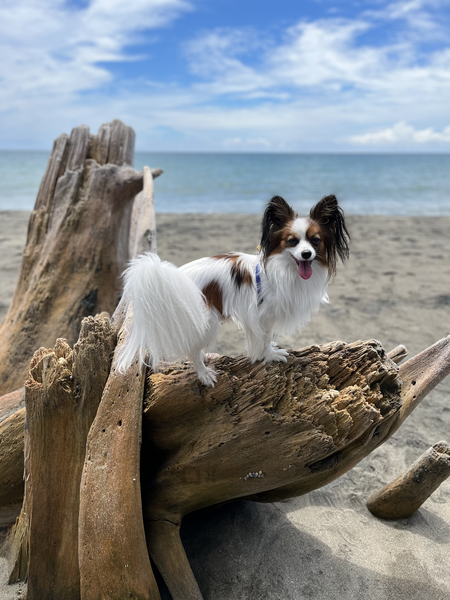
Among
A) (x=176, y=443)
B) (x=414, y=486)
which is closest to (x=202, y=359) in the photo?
(x=176, y=443)

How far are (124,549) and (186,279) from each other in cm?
119

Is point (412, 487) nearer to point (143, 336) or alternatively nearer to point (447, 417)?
point (447, 417)

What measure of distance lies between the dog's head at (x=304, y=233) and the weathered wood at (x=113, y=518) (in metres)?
1.04

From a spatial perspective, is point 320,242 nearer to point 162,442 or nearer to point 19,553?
point 162,442

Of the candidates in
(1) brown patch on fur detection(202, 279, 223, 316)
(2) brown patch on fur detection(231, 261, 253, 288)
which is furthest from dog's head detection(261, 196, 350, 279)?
(1) brown patch on fur detection(202, 279, 223, 316)

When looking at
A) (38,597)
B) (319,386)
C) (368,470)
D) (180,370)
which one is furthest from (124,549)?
(368,470)

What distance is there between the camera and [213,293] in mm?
2326

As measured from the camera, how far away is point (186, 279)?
6.93ft

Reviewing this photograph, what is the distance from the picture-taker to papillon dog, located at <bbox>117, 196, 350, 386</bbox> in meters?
2.07

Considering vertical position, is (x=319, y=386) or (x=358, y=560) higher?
(x=319, y=386)

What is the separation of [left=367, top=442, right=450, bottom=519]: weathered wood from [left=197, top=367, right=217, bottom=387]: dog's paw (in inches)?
53.5

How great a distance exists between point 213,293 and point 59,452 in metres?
1.09

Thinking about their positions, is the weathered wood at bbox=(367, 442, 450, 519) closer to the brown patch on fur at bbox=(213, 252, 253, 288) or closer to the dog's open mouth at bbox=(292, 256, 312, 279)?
the dog's open mouth at bbox=(292, 256, 312, 279)

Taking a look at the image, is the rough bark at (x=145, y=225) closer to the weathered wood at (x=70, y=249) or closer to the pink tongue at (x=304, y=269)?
the weathered wood at (x=70, y=249)
